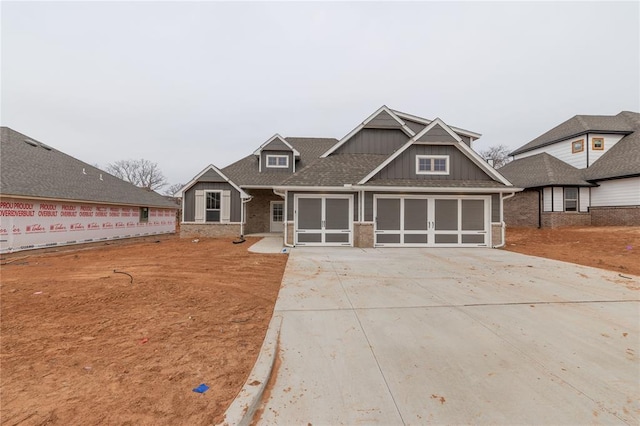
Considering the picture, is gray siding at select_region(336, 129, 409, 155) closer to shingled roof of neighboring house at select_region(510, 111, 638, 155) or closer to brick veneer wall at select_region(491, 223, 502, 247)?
brick veneer wall at select_region(491, 223, 502, 247)

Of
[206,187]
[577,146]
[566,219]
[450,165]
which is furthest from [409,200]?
[577,146]

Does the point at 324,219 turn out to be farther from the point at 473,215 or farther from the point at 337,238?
the point at 473,215

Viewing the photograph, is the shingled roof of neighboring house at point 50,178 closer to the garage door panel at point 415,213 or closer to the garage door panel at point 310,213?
the garage door panel at point 310,213

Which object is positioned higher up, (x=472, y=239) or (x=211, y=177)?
(x=211, y=177)

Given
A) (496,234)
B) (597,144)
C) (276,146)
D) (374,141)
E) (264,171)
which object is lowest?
(496,234)

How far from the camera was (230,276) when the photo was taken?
22.3 feet

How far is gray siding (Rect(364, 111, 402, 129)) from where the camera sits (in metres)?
14.8

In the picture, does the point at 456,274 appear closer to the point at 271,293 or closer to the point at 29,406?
the point at 271,293

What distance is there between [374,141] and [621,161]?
1834 cm

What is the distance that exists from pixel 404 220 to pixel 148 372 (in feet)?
34.9

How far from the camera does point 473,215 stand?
1183cm

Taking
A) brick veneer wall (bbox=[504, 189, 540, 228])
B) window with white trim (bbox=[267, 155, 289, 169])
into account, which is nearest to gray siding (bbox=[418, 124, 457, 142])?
window with white trim (bbox=[267, 155, 289, 169])

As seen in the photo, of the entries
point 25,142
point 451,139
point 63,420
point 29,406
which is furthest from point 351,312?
point 25,142

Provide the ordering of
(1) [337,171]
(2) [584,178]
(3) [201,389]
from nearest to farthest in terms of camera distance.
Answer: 1. (3) [201,389]
2. (1) [337,171]
3. (2) [584,178]
